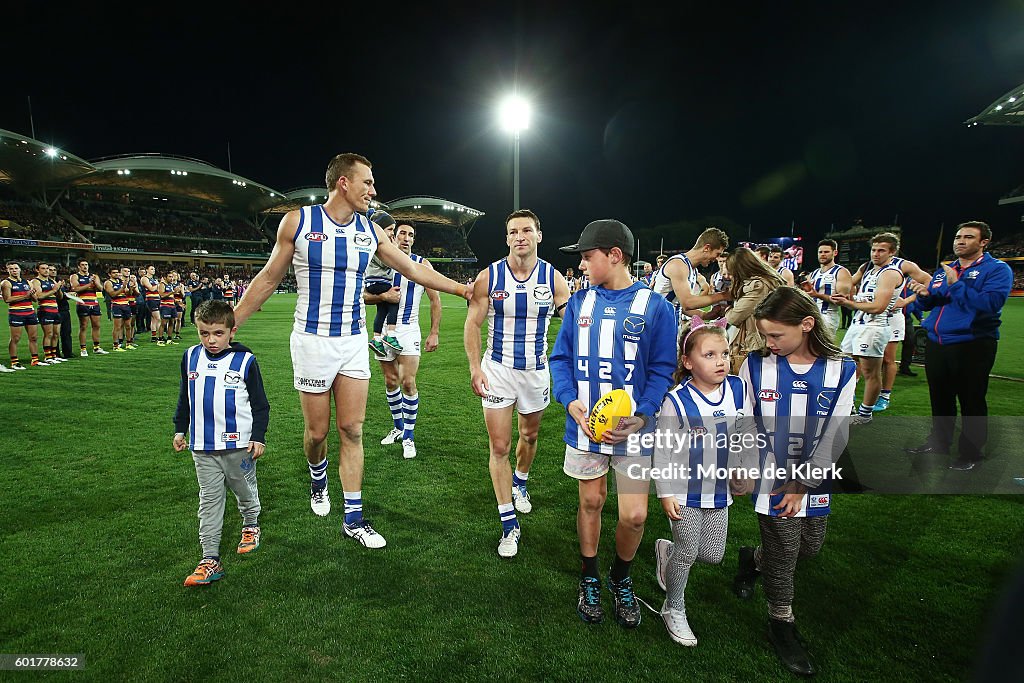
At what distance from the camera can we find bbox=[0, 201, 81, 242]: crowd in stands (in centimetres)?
4375

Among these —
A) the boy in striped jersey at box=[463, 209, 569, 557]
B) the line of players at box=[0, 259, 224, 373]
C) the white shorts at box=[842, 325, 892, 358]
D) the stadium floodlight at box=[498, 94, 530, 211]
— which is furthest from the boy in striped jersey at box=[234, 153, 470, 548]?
the stadium floodlight at box=[498, 94, 530, 211]

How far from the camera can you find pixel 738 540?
3666 mm

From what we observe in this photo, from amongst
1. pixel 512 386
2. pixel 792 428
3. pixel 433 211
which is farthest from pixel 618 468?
pixel 433 211

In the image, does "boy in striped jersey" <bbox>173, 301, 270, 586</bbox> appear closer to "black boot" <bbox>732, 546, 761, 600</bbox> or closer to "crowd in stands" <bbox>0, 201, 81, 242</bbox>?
"black boot" <bbox>732, 546, 761, 600</bbox>

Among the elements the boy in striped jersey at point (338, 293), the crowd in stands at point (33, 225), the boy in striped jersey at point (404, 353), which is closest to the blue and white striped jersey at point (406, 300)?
the boy in striped jersey at point (404, 353)

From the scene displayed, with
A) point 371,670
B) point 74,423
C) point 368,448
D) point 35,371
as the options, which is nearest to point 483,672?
point 371,670

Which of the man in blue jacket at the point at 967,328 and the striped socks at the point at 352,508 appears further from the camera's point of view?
the man in blue jacket at the point at 967,328

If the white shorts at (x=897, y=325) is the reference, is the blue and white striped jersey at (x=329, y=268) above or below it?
above

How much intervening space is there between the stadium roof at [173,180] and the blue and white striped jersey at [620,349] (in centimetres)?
5988

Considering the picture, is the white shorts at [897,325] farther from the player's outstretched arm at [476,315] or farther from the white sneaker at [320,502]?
the white sneaker at [320,502]

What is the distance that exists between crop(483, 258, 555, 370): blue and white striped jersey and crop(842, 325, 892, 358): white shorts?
14.8 feet

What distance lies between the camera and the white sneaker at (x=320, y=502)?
13.6ft

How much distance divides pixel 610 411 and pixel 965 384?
4.19m

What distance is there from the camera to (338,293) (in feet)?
12.3
